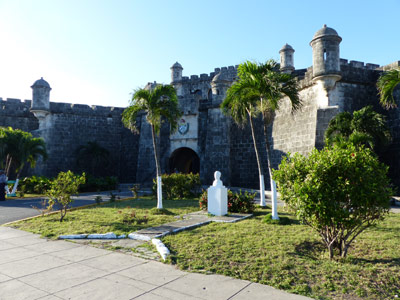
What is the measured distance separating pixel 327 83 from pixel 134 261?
39.0 feet

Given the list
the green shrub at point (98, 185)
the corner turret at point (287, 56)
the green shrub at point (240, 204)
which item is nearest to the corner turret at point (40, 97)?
the green shrub at point (98, 185)

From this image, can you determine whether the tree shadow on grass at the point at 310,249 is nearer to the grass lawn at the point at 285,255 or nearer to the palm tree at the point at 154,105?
the grass lawn at the point at 285,255

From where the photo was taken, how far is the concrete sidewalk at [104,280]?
12.5 feet

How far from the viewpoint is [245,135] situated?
1859cm

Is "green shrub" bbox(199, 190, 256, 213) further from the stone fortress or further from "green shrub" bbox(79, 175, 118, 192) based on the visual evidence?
"green shrub" bbox(79, 175, 118, 192)

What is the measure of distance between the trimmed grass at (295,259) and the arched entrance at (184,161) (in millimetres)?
14735

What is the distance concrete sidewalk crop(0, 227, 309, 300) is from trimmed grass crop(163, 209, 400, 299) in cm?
34

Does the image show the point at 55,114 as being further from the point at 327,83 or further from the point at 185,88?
the point at 327,83

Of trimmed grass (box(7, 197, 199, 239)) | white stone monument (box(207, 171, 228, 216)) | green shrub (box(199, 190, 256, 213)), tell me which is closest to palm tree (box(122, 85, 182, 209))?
trimmed grass (box(7, 197, 199, 239))

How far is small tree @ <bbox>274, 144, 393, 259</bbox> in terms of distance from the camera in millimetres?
4855

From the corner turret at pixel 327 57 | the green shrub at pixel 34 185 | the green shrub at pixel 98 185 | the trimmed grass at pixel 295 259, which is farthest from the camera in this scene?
the green shrub at pixel 98 185

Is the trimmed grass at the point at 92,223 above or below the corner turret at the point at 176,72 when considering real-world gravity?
below

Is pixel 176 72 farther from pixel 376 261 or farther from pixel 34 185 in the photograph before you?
pixel 376 261

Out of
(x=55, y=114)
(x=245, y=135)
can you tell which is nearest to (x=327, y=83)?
(x=245, y=135)
